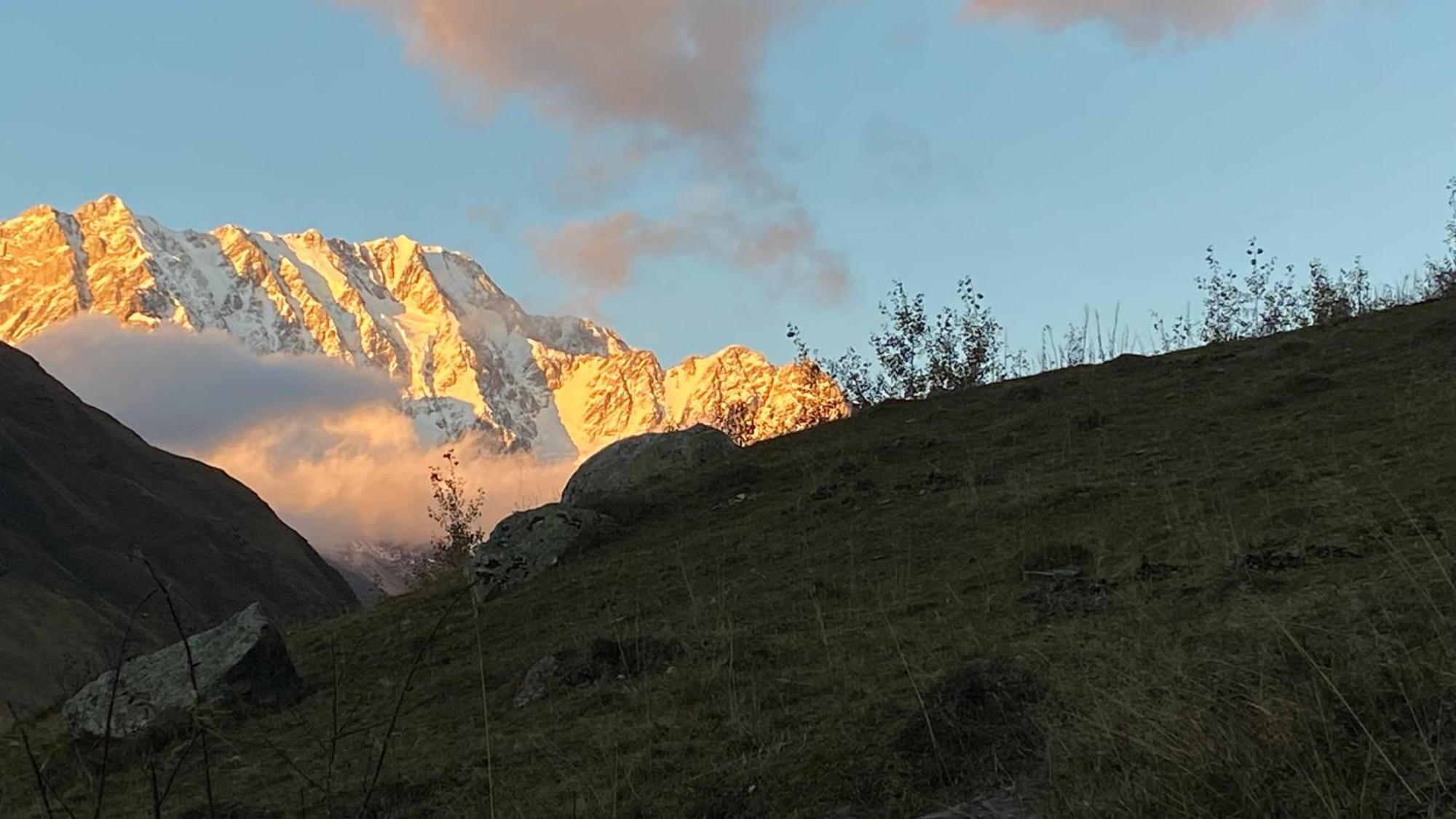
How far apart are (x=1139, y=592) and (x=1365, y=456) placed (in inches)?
153

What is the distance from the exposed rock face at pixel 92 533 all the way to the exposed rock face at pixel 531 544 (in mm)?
118502

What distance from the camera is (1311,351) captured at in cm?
1602

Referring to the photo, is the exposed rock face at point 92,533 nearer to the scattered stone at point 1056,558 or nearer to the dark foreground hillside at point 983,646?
the dark foreground hillside at point 983,646

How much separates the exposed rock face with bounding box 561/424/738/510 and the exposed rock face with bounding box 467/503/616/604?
3.27m

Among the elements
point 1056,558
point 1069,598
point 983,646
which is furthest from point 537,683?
point 1056,558

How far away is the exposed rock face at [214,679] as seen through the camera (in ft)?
32.7

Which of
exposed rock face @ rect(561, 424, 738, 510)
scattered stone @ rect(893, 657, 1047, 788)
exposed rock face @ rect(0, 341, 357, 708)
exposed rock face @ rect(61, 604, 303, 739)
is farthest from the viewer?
exposed rock face @ rect(0, 341, 357, 708)

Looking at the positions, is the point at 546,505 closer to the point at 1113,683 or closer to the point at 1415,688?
the point at 1113,683

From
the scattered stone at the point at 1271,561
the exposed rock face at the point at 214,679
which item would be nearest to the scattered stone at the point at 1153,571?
the scattered stone at the point at 1271,561

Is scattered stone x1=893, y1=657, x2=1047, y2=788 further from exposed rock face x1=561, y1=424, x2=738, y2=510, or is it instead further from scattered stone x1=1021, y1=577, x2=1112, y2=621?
exposed rock face x1=561, y1=424, x2=738, y2=510

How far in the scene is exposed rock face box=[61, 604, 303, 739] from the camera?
9977 mm

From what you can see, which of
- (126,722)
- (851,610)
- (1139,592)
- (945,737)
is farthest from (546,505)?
(945,737)

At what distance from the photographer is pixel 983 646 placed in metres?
6.29

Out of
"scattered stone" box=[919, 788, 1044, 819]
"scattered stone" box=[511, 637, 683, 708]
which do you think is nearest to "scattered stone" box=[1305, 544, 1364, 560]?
"scattered stone" box=[919, 788, 1044, 819]
